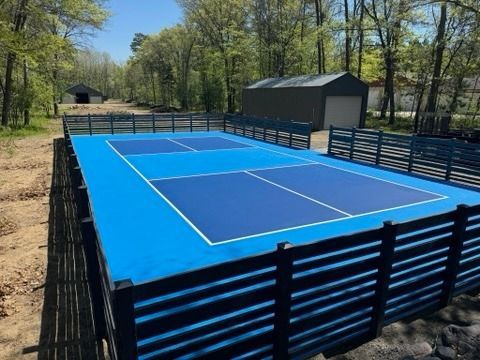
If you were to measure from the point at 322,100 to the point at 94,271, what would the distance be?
1090 inches

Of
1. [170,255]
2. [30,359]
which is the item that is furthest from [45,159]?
[30,359]

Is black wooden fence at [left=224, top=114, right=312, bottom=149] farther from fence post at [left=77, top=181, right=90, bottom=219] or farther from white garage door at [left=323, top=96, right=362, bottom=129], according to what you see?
fence post at [left=77, top=181, right=90, bottom=219]

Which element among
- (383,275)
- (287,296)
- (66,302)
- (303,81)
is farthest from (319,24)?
(287,296)

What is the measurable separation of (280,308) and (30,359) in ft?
9.66

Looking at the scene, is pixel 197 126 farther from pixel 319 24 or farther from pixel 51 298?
pixel 51 298

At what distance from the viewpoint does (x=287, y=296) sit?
141 inches

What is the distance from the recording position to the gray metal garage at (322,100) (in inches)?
1182

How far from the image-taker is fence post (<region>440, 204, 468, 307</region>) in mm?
4734

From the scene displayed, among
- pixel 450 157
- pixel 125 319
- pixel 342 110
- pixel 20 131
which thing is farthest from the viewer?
pixel 342 110

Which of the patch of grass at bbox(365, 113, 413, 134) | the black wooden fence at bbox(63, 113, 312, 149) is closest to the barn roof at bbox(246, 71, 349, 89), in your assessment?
the patch of grass at bbox(365, 113, 413, 134)

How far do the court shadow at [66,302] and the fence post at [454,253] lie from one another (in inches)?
173

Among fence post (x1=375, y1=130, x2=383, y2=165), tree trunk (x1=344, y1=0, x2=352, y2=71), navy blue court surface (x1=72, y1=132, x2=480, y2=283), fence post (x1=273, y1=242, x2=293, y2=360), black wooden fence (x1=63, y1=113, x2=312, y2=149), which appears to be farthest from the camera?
tree trunk (x1=344, y1=0, x2=352, y2=71)

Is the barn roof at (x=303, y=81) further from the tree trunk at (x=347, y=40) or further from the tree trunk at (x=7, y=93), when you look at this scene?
the tree trunk at (x=7, y=93)

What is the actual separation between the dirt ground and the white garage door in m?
23.4
